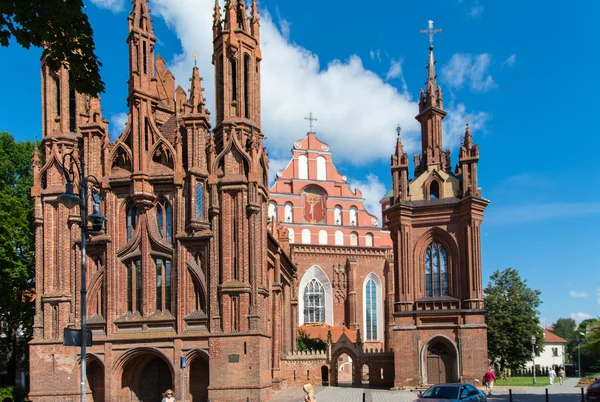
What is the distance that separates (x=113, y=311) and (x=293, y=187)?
112 feet

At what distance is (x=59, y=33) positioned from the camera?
1120cm

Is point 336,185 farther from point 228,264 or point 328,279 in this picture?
point 228,264

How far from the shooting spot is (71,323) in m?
33.8

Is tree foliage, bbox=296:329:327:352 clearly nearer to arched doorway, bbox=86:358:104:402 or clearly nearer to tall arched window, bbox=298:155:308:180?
tall arched window, bbox=298:155:308:180

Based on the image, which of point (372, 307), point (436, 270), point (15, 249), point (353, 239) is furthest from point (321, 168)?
point (15, 249)

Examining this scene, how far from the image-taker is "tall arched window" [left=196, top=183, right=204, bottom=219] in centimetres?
3359

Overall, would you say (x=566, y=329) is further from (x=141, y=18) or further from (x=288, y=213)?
(x=141, y=18)

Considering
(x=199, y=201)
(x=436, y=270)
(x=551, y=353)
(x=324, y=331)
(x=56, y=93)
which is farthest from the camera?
(x=551, y=353)

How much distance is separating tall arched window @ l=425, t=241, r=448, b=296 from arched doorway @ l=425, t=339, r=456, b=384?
3.29 meters

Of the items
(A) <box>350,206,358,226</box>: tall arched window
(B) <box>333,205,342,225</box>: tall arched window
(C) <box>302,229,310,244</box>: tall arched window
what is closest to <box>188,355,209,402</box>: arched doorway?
(C) <box>302,229,310,244</box>: tall arched window

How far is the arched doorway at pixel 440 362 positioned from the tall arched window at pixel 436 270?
3.29m

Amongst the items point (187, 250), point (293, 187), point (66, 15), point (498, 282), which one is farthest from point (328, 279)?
point (66, 15)

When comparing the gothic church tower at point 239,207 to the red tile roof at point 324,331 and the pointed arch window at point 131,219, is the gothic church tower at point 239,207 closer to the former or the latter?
the pointed arch window at point 131,219

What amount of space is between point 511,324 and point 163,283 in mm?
32491
